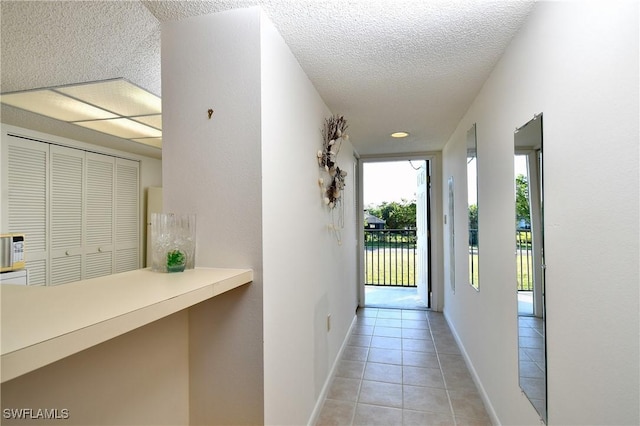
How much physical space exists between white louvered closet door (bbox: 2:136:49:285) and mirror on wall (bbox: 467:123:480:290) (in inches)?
178

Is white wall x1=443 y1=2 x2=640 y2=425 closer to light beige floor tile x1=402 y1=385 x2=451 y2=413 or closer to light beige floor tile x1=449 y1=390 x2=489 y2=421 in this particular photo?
light beige floor tile x1=449 y1=390 x2=489 y2=421

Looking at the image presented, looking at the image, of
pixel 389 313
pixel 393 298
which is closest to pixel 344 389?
pixel 389 313

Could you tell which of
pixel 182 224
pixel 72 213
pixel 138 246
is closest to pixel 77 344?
pixel 182 224

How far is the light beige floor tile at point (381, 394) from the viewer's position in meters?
2.18

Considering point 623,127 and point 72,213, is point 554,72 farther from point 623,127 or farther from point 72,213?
point 72,213

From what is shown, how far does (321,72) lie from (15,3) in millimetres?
1413

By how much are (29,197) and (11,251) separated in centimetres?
72

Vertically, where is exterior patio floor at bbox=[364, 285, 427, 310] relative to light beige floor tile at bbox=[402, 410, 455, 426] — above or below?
above

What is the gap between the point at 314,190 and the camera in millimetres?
2049

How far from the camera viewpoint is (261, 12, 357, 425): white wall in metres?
1.30

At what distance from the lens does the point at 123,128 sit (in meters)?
3.58

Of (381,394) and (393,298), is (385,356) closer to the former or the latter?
(381,394)

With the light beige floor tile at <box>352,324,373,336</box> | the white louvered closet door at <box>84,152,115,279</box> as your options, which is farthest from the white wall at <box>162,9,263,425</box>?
the white louvered closet door at <box>84,152,115,279</box>

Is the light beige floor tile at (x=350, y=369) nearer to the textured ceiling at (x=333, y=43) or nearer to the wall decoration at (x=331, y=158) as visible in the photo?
the wall decoration at (x=331, y=158)
